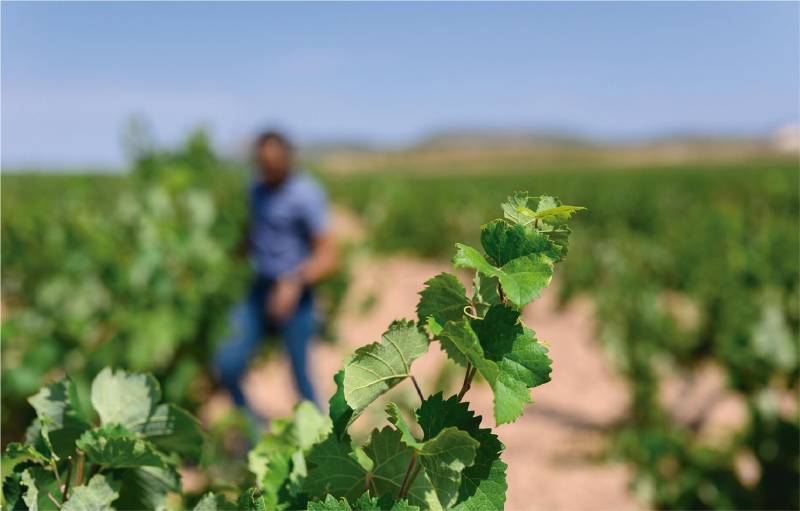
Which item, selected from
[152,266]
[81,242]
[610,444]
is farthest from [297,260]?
[610,444]

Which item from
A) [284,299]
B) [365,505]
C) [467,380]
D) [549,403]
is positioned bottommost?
[549,403]

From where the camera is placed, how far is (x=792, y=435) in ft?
10.3

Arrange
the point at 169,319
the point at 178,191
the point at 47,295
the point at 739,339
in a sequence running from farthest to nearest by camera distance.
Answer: the point at 178,191 < the point at 739,339 < the point at 47,295 < the point at 169,319

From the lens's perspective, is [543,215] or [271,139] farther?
[271,139]

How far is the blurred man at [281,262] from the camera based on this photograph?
404 cm

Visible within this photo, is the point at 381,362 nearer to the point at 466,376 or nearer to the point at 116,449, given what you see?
the point at 466,376

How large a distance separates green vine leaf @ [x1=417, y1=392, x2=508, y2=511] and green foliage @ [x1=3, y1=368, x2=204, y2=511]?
0.33 metres

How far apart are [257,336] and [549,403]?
3.33m

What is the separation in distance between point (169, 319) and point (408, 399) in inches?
52.6

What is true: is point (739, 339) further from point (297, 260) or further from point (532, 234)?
point (532, 234)

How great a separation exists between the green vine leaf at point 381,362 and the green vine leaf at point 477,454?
48mm

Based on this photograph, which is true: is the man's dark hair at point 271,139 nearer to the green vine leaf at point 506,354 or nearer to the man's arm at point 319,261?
the man's arm at point 319,261

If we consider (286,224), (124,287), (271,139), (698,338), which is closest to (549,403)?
(698,338)

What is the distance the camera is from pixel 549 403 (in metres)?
6.44
